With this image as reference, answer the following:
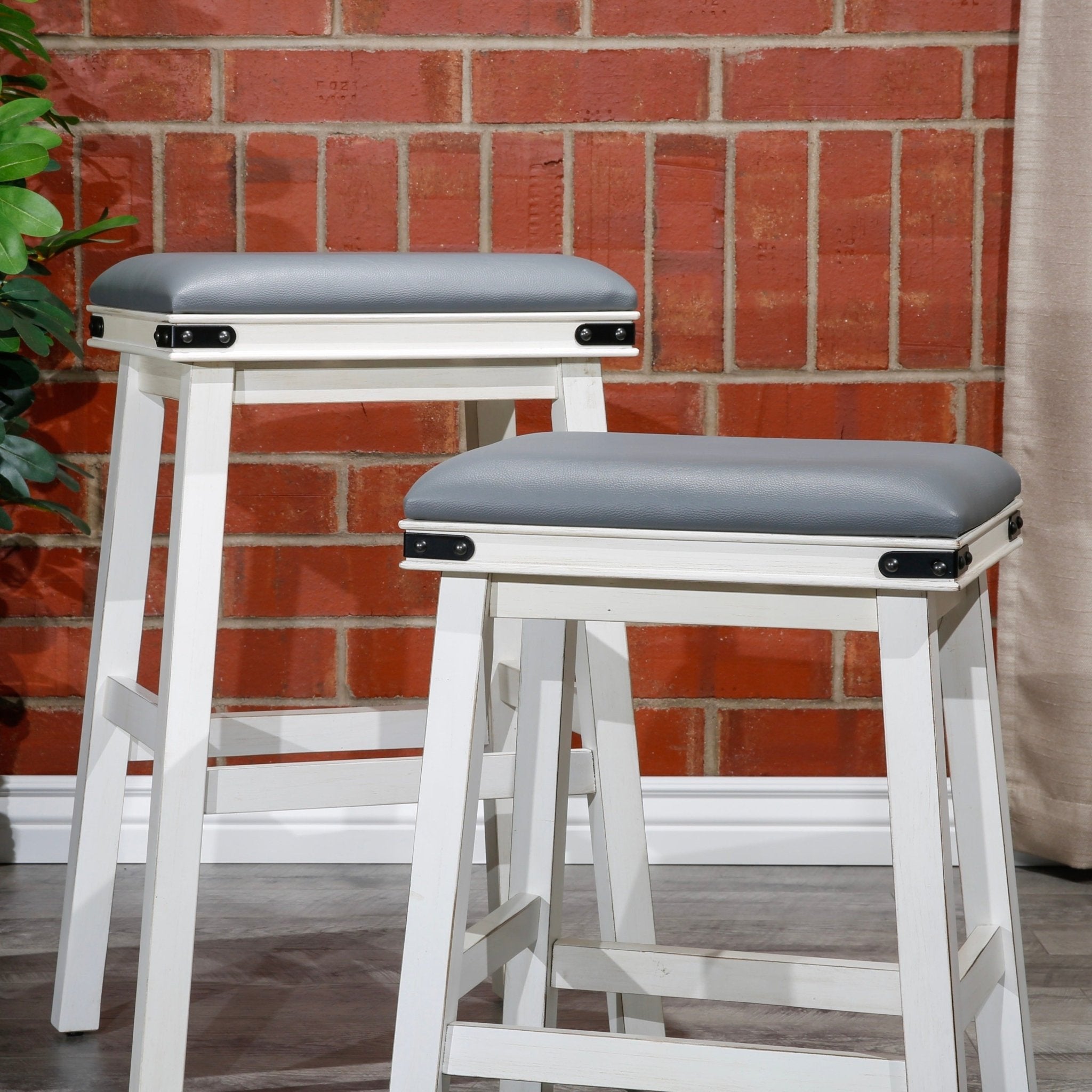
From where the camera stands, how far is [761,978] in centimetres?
114

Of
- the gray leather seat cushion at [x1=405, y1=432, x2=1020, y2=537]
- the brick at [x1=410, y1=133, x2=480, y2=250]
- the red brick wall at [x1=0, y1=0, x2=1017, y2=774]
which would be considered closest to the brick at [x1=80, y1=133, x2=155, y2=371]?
the red brick wall at [x1=0, y1=0, x2=1017, y2=774]

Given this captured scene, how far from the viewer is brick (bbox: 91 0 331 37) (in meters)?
1.84

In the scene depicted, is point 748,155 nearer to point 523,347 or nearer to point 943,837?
point 523,347

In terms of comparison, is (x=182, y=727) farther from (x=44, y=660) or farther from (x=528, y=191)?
(x=528, y=191)

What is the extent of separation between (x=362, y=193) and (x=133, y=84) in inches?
12.4

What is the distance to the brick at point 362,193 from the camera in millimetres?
1874

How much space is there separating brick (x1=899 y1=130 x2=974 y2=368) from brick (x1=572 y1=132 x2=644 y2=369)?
0.34 m

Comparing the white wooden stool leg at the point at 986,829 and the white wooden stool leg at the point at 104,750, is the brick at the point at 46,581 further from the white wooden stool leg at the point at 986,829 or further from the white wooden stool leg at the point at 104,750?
the white wooden stool leg at the point at 986,829

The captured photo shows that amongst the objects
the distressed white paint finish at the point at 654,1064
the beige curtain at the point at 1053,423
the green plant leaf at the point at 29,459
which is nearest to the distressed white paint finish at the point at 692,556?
the distressed white paint finish at the point at 654,1064

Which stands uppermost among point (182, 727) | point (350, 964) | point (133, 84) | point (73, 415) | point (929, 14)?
point (929, 14)

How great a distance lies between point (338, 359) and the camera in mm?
1232

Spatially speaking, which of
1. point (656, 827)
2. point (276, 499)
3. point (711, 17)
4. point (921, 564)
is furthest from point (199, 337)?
point (656, 827)

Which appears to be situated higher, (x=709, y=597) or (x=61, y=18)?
(x=61, y=18)

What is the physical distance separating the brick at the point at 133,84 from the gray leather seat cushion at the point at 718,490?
1.10 meters
